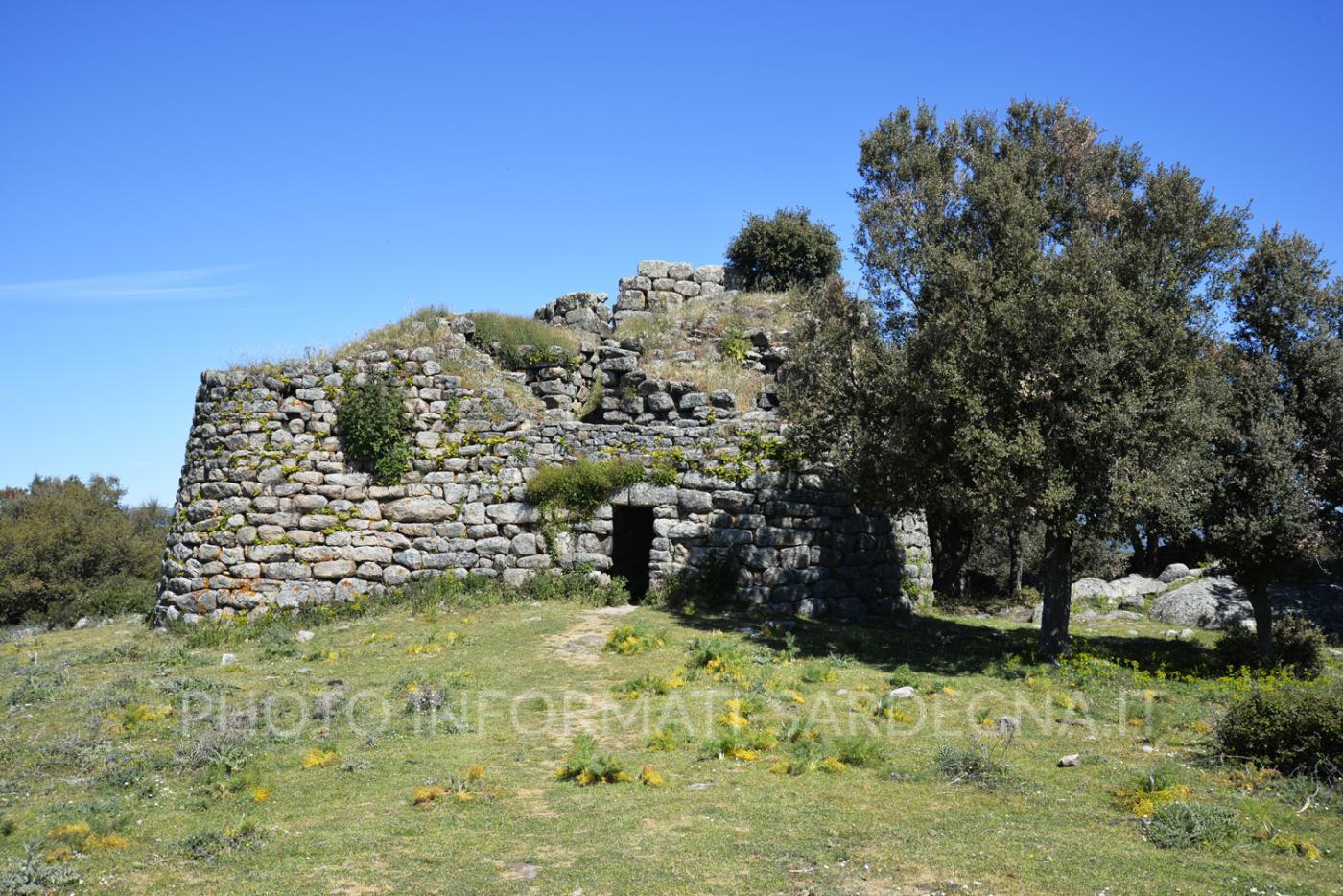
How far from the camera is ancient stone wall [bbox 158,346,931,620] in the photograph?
17656mm

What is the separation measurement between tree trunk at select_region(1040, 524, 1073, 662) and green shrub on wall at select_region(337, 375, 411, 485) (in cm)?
1182

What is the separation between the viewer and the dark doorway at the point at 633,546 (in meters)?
20.0

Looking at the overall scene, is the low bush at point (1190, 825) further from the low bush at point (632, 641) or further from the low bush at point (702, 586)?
the low bush at point (702, 586)

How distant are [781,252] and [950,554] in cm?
978

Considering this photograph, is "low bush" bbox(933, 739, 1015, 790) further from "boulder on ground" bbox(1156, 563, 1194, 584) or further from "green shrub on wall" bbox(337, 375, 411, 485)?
"boulder on ground" bbox(1156, 563, 1194, 584)

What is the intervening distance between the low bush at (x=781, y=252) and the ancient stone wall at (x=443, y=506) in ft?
29.6

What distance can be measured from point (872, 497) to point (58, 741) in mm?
11928

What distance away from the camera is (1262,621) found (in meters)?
15.1

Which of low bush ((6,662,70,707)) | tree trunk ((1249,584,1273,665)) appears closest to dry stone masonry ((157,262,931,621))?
low bush ((6,662,70,707))

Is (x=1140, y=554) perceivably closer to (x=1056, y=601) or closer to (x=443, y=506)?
(x=1056, y=601)

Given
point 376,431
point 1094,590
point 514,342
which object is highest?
point 514,342

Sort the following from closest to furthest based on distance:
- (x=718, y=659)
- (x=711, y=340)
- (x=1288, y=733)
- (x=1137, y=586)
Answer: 1. (x=1288, y=733)
2. (x=718, y=659)
3. (x=711, y=340)
4. (x=1137, y=586)

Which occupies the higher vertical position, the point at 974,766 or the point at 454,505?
the point at 454,505

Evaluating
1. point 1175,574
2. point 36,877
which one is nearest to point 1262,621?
point 1175,574
